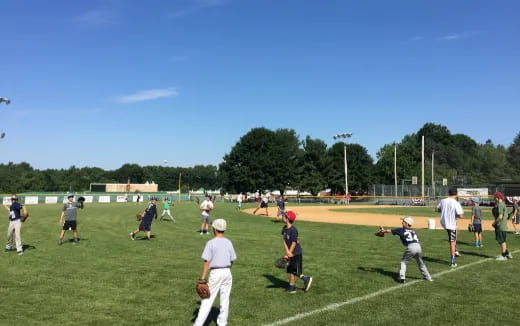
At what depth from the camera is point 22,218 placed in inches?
587

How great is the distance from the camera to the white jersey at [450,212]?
1269 cm

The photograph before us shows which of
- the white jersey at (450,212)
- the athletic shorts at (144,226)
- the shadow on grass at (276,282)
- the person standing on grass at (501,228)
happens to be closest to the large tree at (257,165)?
the athletic shorts at (144,226)

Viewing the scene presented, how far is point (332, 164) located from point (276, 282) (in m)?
85.4

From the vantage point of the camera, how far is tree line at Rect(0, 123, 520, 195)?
8912 centimetres

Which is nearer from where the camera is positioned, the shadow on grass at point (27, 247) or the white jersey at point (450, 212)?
the white jersey at point (450, 212)

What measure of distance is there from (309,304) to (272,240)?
1080cm

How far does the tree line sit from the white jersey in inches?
2918

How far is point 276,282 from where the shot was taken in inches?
410

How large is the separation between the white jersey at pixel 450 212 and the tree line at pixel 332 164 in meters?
74.1

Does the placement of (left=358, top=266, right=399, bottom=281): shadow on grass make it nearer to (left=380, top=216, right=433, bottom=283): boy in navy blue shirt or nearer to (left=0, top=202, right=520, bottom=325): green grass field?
(left=0, top=202, right=520, bottom=325): green grass field

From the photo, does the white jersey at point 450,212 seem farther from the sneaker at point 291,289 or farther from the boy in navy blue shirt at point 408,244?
the sneaker at point 291,289

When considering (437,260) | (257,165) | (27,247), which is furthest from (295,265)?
(257,165)

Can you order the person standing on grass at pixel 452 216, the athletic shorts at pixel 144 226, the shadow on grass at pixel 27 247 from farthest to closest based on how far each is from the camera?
the athletic shorts at pixel 144 226 < the shadow on grass at pixel 27 247 < the person standing on grass at pixel 452 216

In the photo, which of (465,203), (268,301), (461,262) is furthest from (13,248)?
(465,203)
